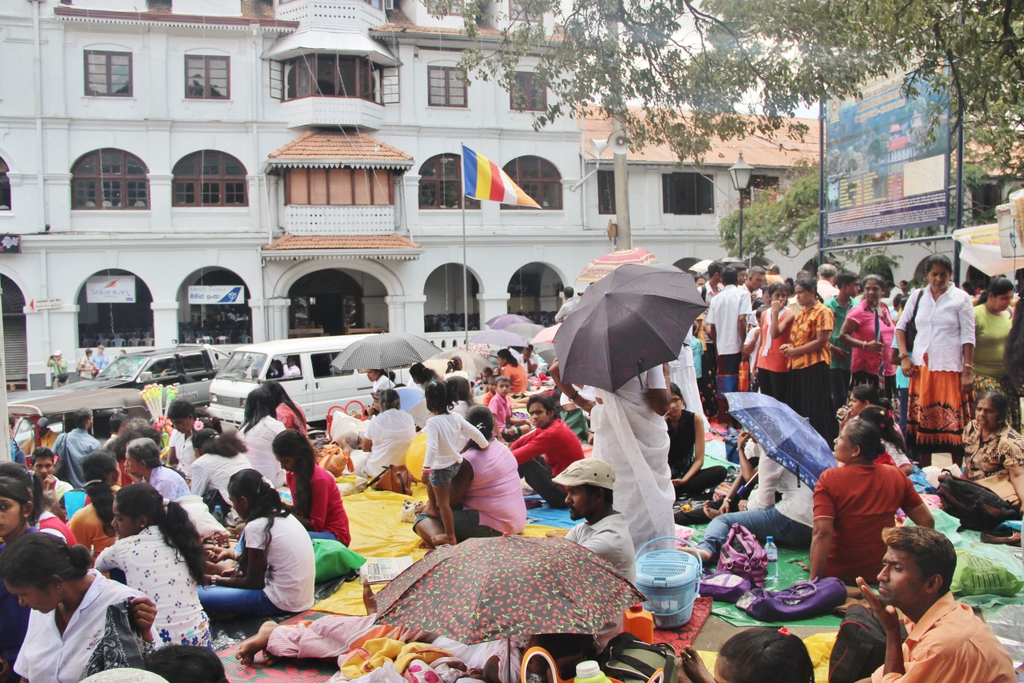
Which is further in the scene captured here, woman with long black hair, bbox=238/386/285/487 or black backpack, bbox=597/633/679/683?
woman with long black hair, bbox=238/386/285/487

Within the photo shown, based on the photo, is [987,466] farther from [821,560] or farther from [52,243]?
[52,243]

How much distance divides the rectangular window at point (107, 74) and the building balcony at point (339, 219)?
5325 mm

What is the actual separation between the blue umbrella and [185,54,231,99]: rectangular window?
21.4 metres

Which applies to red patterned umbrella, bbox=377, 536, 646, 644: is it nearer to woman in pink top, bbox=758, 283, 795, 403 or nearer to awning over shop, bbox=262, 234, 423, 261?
woman in pink top, bbox=758, 283, 795, 403

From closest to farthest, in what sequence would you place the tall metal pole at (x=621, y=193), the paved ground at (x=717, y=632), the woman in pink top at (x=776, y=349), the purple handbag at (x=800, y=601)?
the paved ground at (x=717, y=632), the purple handbag at (x=800, y=601), the woman in pink top at (x=776, y=349), the tall metal pole at (x=621, y=193)

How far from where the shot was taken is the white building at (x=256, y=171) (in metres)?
22.5

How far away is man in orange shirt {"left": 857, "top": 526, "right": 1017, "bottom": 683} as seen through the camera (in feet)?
9.63

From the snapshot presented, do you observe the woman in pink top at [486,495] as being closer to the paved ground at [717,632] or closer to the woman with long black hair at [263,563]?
the woman with long black hair at [263,563]

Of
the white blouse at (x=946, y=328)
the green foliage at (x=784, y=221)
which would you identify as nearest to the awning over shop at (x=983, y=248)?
the white blouse at (x=946, y=328)

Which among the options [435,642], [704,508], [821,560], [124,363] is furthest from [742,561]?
[124,363]

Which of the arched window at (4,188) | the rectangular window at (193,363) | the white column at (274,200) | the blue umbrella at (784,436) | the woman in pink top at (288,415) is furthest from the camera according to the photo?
the white column at (274,200)

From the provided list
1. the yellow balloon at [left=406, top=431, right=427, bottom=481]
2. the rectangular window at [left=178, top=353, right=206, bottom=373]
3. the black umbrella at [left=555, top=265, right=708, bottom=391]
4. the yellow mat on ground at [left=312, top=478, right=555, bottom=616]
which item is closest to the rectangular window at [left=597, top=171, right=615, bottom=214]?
the rectangular window at [left=178, top=353, right=206, bottom=373]

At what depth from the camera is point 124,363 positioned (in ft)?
52.9

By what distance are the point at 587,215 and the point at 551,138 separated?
8.44ft
